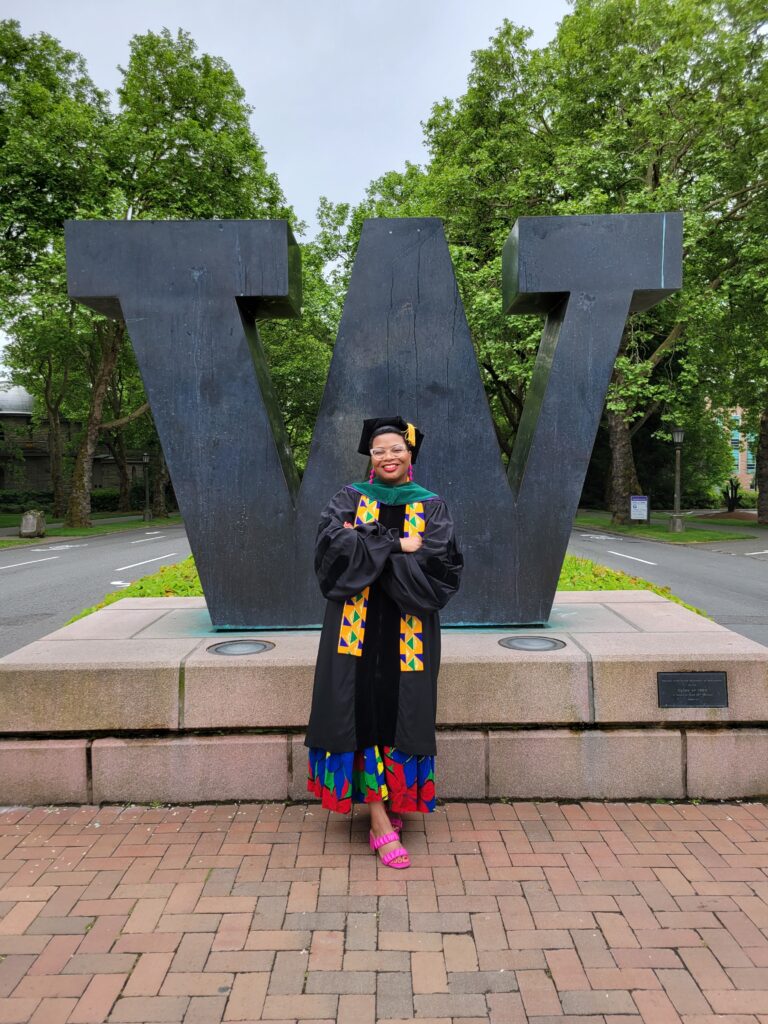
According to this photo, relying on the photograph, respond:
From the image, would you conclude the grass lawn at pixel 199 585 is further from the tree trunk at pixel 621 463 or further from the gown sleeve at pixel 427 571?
the tree trunk at pixel 621 463

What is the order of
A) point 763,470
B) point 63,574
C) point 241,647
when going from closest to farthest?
point 241,647 < point 63,574 < point 763,470

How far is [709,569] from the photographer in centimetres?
1547

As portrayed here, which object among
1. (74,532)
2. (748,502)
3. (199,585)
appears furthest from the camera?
(748,502)

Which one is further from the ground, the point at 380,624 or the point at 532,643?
the point at 380,624

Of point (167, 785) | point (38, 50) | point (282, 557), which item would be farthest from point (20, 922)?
point (38, 50)

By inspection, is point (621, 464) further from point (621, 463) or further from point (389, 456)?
point (389, 456)

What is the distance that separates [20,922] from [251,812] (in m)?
1.21

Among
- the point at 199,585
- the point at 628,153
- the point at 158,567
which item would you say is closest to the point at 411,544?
the point at 199,585

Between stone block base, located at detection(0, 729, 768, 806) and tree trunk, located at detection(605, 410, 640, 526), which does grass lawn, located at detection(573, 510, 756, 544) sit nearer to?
tree trunk, located at detection(605, 410, 640, 526)

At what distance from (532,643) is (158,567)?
12920 millimetres

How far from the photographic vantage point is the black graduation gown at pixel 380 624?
3191mm

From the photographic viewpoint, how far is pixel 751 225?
1925 cm

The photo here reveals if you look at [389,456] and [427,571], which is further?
[389,456]

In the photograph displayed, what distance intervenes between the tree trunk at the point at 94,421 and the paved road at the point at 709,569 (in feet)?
55.5
